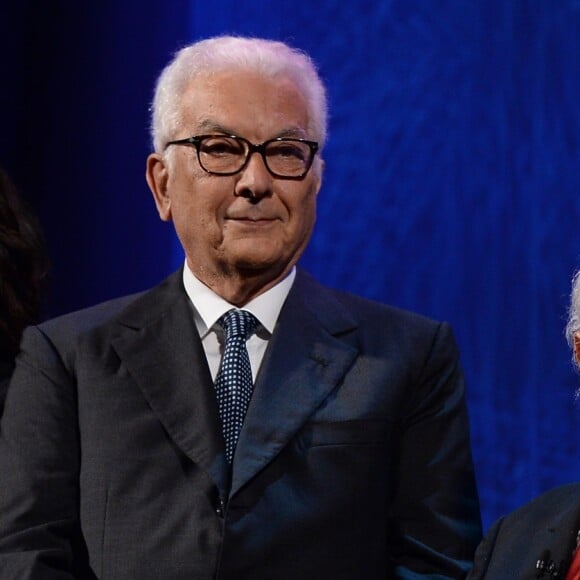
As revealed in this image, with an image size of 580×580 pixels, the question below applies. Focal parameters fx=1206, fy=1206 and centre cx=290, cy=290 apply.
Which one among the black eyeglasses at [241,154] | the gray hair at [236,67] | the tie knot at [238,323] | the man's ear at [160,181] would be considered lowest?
the tie knot at [238,323]

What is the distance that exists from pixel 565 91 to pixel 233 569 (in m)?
0.95

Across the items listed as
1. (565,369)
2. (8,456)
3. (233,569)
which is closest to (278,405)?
(233,569)

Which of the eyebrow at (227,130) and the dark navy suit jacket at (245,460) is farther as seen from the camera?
the eyebrow at (227,130)

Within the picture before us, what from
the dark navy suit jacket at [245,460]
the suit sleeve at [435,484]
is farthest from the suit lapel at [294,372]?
the suit sleeve at [435,484]

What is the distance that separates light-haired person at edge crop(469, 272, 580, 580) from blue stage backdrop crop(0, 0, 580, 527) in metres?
0.29

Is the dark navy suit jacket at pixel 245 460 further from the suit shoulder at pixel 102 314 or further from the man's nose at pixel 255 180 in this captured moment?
the man's nose at pixel 255 180

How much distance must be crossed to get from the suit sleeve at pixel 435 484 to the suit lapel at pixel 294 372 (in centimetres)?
13

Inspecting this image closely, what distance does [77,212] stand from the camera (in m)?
2.49

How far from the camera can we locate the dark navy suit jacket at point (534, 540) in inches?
61.8

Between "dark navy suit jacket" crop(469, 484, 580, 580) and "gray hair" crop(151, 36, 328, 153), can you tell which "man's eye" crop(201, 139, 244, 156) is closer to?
"gray hair" crop(151, 36, 328, 153)

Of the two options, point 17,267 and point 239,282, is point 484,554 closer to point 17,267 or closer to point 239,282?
point 239,282

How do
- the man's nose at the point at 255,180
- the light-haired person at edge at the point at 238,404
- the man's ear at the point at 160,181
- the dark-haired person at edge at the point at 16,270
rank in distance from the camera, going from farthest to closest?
the dark-haired person at edge at the point at 16,270 < the man's ear at the point at 160,181 < the man's nose at the point at 255,180 < the light-haired person at edge at the point at 238,404

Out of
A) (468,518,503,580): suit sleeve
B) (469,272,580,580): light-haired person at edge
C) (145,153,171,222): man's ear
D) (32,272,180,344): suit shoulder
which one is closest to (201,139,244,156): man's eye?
(145,153,171,222): man's ear

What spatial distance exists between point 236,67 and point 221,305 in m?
0.36
